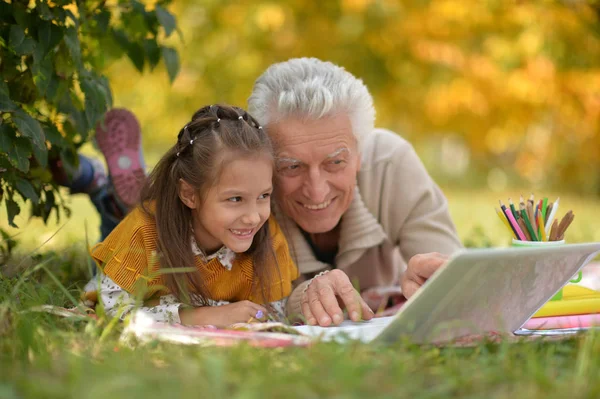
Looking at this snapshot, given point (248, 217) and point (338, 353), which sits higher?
point (248, 217)

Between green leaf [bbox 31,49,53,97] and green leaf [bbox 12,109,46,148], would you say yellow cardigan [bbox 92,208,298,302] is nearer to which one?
green leaf [bbox 12,109,46,148]

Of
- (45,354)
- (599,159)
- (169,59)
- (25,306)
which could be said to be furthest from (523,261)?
(599,159)

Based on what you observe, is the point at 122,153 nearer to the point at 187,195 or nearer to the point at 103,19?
the point at 103,19

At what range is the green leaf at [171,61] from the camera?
9.71 feet

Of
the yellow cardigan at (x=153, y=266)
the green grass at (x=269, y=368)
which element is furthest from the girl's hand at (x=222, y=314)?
the green grass at (x=269, y=368)

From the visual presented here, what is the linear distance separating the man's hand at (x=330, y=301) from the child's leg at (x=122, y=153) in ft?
3.75

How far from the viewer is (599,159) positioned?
9039mm

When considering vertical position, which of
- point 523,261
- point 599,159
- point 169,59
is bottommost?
point 599,159

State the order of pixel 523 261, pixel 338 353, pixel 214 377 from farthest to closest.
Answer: pixel 523 261
pixel 338 353
pixel 214 377

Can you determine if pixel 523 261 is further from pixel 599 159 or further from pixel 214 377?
pixel 599 159

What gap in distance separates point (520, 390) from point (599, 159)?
27.1 ft

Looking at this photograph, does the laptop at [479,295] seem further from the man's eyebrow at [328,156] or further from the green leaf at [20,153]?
the green leaf at [20,153]

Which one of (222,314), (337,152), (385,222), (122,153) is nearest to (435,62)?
(385,222)

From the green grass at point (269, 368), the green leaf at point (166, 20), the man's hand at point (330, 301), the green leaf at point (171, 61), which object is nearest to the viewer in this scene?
the green grass at point (269, 368)
